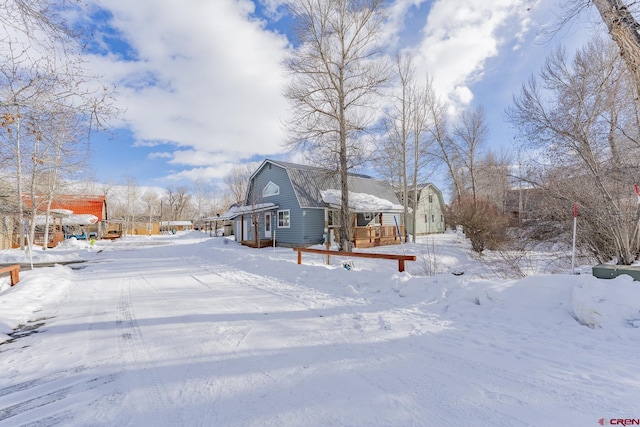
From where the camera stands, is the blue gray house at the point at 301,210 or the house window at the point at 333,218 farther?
the house window at the point at 333,218

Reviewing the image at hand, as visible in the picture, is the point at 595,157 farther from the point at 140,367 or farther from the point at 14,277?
the point at 14,277

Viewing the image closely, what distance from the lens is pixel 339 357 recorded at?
10.8 ft

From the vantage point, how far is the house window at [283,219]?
1958 cm

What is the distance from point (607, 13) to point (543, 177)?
548cm

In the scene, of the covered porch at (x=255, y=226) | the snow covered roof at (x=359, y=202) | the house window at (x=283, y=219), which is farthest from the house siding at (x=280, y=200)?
the snow covered roof at (x=359, y=202)

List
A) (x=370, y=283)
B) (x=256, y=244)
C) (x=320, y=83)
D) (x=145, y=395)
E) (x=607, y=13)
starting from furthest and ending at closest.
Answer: (x=256, y=244) → (x=320, y=83) → (x=370, y=283) → (x=607, y=13) → (x=145, y=395)

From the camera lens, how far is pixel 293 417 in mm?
2295

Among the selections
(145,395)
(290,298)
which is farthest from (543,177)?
(145,395)

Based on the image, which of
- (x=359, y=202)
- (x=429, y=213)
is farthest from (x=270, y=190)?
(x=429, y=213)

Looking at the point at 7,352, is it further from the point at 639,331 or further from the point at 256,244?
the point at 256,244

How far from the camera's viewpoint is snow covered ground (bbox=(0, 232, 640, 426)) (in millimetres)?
2367

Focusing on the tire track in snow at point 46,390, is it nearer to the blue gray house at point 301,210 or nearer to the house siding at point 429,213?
the blue gray house at point 301,210

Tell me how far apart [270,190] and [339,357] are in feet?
60.9

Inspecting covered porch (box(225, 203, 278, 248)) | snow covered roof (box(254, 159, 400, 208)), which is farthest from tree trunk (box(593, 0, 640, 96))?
covered porch (box(225, 203, 278, 248))
